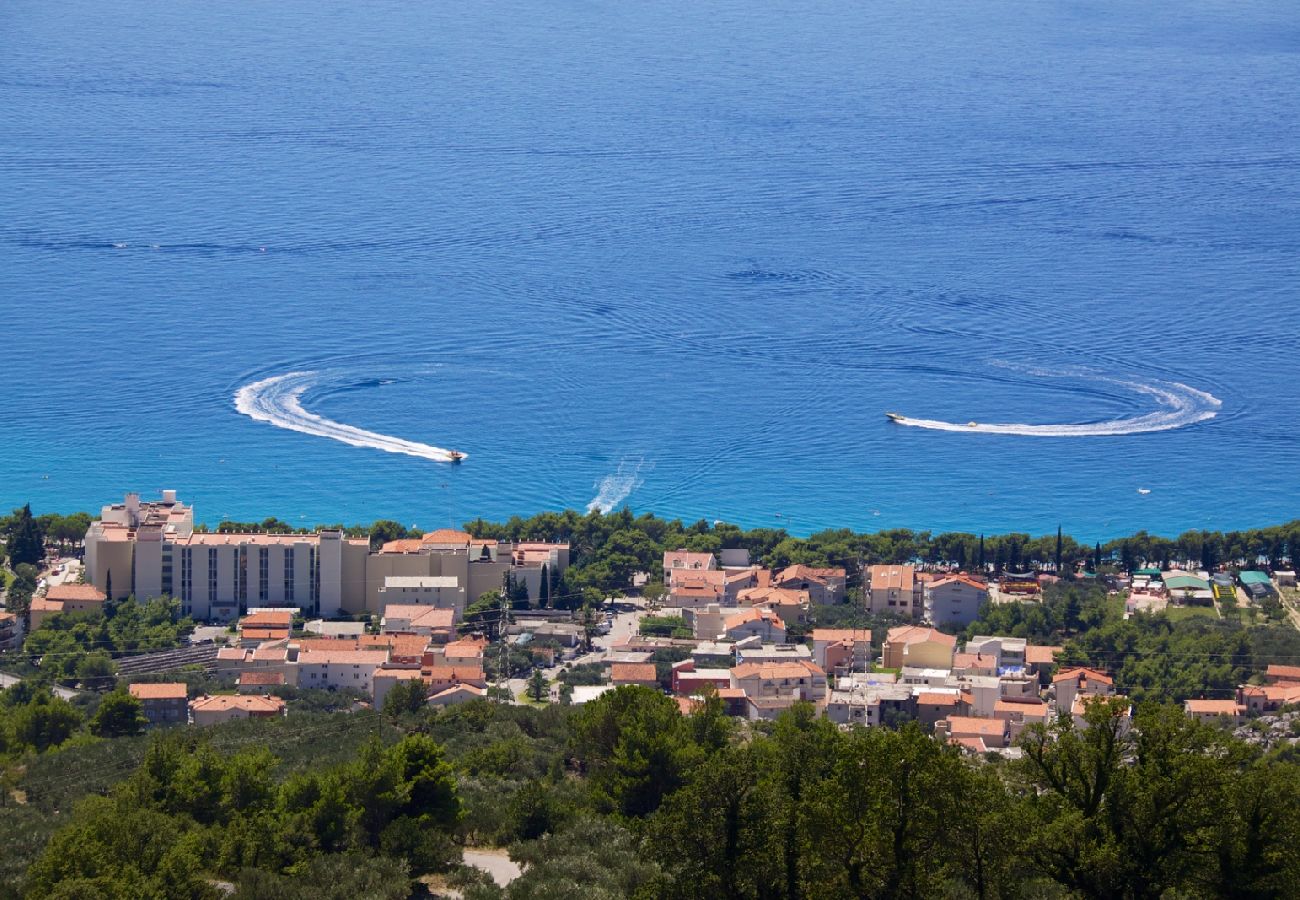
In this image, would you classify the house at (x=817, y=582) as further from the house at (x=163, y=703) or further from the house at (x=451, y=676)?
the house at (x=163, y=703)

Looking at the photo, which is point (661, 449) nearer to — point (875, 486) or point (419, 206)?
point (875, 486)

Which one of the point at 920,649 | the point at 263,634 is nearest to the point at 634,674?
the point at 920,649

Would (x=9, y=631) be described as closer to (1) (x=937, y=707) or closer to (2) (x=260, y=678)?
(2) (x=260, y=678)

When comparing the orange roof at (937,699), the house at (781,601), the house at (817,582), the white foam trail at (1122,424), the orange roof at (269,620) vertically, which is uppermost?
the white foam trail at (1122,424)

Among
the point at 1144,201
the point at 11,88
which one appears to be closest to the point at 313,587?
the point at 1144,201

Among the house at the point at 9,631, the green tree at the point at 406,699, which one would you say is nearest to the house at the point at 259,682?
the green tree at the point at 406,699
